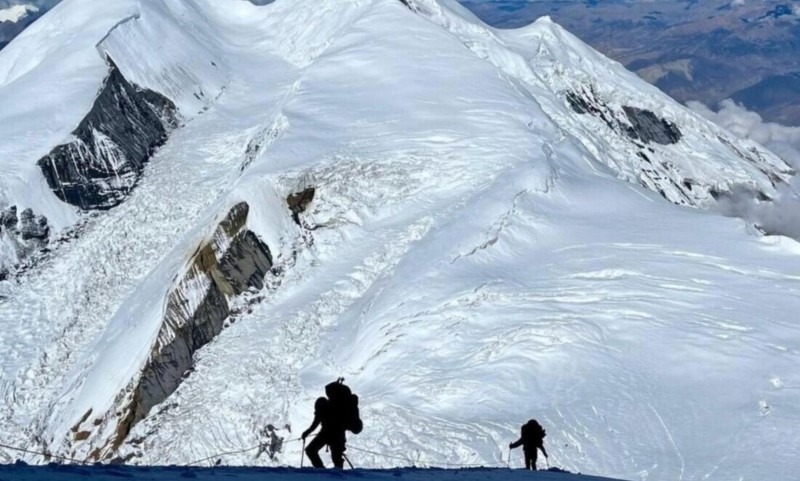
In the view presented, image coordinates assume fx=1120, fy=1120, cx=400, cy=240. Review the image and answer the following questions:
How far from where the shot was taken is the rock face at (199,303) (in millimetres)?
55750

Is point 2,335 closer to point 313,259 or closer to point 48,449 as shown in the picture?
point 48,449

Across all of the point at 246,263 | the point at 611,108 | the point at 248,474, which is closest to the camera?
the point at 248,474

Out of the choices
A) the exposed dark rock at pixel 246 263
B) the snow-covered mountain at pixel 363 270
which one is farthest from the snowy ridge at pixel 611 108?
the exposed dark rock at pixel 246 263

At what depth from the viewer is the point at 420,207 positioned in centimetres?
6444

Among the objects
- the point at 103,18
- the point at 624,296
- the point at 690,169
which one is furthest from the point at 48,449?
the point at 690,169

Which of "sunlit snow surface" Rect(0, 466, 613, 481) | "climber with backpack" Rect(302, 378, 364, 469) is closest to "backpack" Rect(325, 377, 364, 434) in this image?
"climber with backpack" Rect(302, 378, 364, 469)

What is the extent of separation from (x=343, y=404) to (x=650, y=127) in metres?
101

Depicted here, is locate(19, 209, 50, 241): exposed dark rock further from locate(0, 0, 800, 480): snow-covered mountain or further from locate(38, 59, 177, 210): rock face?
locate(38, 59, 177, 210): rock face

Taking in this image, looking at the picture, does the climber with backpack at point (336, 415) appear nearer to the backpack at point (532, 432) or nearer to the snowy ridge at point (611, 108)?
the backpack at point (532, 432)

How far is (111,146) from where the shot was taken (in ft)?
265

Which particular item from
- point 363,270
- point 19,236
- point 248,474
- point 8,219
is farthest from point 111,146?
point 248,474

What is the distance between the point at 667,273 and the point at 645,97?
69.8 meters

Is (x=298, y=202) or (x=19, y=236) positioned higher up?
(x=298, y=202)

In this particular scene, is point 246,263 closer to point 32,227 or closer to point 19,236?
point 19,236
